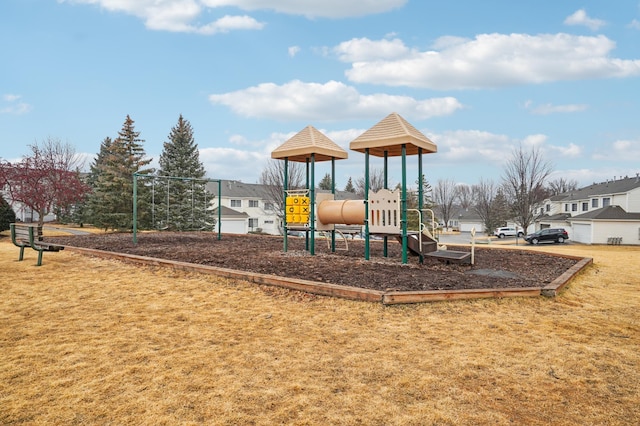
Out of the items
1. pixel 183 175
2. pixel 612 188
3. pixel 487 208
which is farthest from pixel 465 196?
pixel 183 175

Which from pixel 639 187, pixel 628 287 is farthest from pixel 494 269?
pixel 639 187

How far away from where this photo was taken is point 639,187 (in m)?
36.8

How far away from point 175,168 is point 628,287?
36.5 m

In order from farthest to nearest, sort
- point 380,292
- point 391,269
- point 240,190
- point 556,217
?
1. point 240,190
2. point 556,217
3. point 391,269
4. point 380,292

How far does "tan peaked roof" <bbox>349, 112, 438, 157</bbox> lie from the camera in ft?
30.8

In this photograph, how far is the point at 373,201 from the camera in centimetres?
999

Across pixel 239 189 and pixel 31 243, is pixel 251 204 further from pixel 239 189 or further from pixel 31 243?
pixel 31 243

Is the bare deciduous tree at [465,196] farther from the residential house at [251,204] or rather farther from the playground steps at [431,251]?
the playground steps at [431,251]

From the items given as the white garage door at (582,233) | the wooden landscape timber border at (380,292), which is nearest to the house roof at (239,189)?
the white garage door at (582,233)

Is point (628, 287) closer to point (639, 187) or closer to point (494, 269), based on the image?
point (494, 269)

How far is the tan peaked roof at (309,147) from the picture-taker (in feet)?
36.6

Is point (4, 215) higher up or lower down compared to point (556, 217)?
higher up

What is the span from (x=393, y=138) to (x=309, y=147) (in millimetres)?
2579

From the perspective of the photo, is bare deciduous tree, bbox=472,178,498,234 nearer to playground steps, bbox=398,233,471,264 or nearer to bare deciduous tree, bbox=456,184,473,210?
bare deciduous tree, bbox=456,184,473,210
